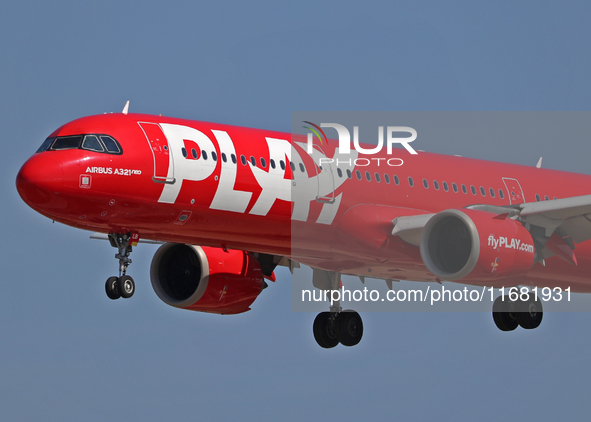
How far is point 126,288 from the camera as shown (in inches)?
858

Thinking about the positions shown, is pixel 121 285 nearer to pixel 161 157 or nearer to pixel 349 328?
pixel 161 157

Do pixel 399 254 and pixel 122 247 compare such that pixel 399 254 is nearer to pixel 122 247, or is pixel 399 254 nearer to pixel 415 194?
pixel 415 194

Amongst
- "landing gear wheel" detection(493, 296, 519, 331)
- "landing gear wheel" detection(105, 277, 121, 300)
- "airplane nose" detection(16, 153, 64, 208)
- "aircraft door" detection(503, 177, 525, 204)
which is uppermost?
"aircraft door" detection(503, 177, 525, 204)

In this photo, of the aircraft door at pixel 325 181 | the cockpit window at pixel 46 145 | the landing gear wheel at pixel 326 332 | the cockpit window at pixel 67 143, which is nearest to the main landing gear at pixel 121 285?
the cockpit window at pixel 67 143

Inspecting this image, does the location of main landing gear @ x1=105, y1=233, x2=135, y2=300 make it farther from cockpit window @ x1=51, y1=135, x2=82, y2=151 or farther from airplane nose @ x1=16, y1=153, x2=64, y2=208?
cockpit window @ x1=51, y1=135, x2=82, y2=151

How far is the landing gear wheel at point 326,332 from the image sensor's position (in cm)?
2994

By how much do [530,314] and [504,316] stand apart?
2.55 feet

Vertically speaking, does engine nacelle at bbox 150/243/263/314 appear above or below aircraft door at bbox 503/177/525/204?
below

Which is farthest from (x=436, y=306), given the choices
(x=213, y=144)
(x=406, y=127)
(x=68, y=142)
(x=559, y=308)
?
(x=68, y=142)

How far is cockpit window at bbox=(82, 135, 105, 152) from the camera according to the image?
2166 cm

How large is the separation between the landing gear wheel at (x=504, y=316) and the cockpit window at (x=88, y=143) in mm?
14081

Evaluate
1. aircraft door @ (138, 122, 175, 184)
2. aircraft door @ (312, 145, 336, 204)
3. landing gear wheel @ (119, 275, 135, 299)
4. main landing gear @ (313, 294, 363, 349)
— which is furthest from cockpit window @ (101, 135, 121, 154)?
main landing gear @ (313, 294, 363, 349)

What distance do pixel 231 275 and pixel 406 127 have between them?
20.8ft

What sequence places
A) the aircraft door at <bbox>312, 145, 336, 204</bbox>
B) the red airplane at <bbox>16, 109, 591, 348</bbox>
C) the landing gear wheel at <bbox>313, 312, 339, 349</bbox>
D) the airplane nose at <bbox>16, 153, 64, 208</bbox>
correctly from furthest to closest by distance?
the landing gear wheel at <bbox>313, 312, 339, 349</bbox>, the aircraft door at <bbox>312, 145, 336, 204</bbox>, the red airplane at <bbox>16, 109, 591, 348</bbox>, the airplane nose at <bbox>16, 153, 64, 208</bbox>
